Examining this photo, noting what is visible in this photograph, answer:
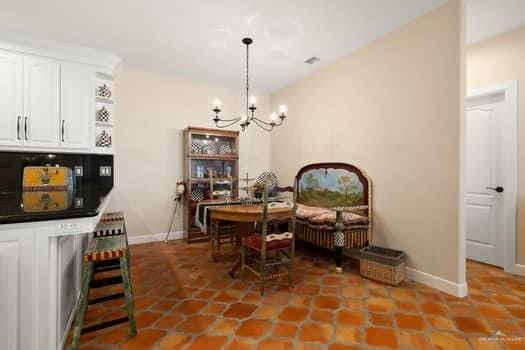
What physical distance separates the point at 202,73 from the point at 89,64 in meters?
1.68

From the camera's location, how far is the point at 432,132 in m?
2.64

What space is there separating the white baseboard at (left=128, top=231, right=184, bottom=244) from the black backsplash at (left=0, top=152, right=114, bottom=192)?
3.40 ft

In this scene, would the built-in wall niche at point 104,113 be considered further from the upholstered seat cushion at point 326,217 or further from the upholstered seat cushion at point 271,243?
the upholstered seat cushion at point 326,217

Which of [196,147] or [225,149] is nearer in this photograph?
[196,147]

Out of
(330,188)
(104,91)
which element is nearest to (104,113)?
(104,91)

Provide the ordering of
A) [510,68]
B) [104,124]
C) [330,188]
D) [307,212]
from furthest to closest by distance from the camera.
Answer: [330,188] → [307,212] → [104,124] → [510,68]

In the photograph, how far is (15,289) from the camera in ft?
4.40

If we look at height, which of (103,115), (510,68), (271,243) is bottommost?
(271,243)

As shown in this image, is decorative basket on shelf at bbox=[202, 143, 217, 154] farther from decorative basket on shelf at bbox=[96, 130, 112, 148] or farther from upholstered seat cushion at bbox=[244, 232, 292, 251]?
upholstered seat cushion at bbox=[244, 232, 292, 251]

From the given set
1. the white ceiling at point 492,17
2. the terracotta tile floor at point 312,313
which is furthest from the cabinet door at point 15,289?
the white ceiling at point 492,17

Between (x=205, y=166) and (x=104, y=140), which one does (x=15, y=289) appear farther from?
(x=205, y=166)

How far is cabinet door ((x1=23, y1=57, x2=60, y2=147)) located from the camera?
2.85 metres

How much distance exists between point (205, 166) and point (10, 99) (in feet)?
8.76

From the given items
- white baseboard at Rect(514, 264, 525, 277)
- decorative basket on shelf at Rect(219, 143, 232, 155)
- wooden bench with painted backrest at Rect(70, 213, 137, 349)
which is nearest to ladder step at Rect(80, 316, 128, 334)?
wooden bench with painted backrest at Rect(70, 213, 137, 349)
